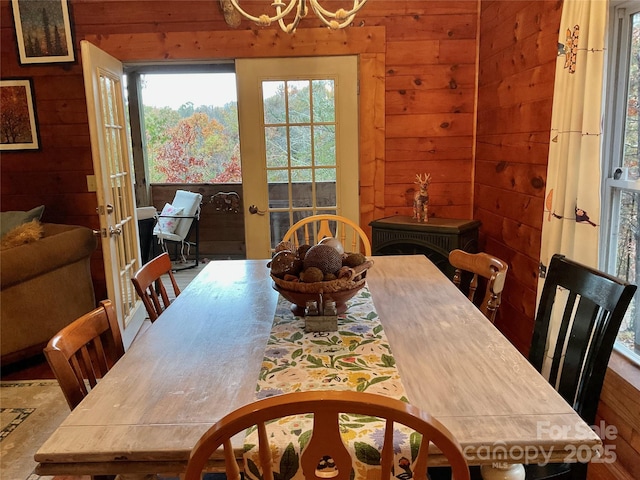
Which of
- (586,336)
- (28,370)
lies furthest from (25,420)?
(586,336)

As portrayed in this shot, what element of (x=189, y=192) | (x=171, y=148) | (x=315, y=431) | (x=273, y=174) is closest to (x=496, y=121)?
(x=273, y=174)

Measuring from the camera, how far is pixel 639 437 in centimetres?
172

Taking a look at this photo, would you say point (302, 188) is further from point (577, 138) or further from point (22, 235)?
point (577, 138)

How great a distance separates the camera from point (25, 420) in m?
2.40

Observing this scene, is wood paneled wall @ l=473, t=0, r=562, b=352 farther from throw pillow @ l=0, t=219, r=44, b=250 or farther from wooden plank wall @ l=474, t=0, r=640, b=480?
throw pillow @ l=0, t=219, r=44, b=250

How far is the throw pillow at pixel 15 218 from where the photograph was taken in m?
3.27

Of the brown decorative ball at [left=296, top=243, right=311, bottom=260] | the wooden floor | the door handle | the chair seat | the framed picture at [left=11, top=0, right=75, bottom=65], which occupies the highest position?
the framed picture at [left=11, top=0, right=75, bottom=65]

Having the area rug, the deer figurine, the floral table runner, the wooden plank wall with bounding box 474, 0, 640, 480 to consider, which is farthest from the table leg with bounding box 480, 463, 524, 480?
the deer figurine

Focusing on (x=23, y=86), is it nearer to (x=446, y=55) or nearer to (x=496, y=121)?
(x=446, y=55)

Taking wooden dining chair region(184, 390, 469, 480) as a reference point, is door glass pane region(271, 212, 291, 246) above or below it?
below

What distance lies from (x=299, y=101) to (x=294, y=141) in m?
0.27

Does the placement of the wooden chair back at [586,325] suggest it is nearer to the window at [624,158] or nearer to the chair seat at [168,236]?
the window at [624,158]

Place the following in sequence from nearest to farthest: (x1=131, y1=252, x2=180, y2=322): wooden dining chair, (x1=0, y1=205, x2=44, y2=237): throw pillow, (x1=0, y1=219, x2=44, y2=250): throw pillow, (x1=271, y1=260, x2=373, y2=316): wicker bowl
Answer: (x1=271, y1=260, x2=373, y2=316): wicker bowl
(x1=131, y1=252, x2=180, y2=322): wooden dining chair
(x1=0, y1=219, x2=44, y2=250): throw pillow
(x1=0, y1=205, x2=44, y2=237): throw pillow

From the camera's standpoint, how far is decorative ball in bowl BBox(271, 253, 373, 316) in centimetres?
150
